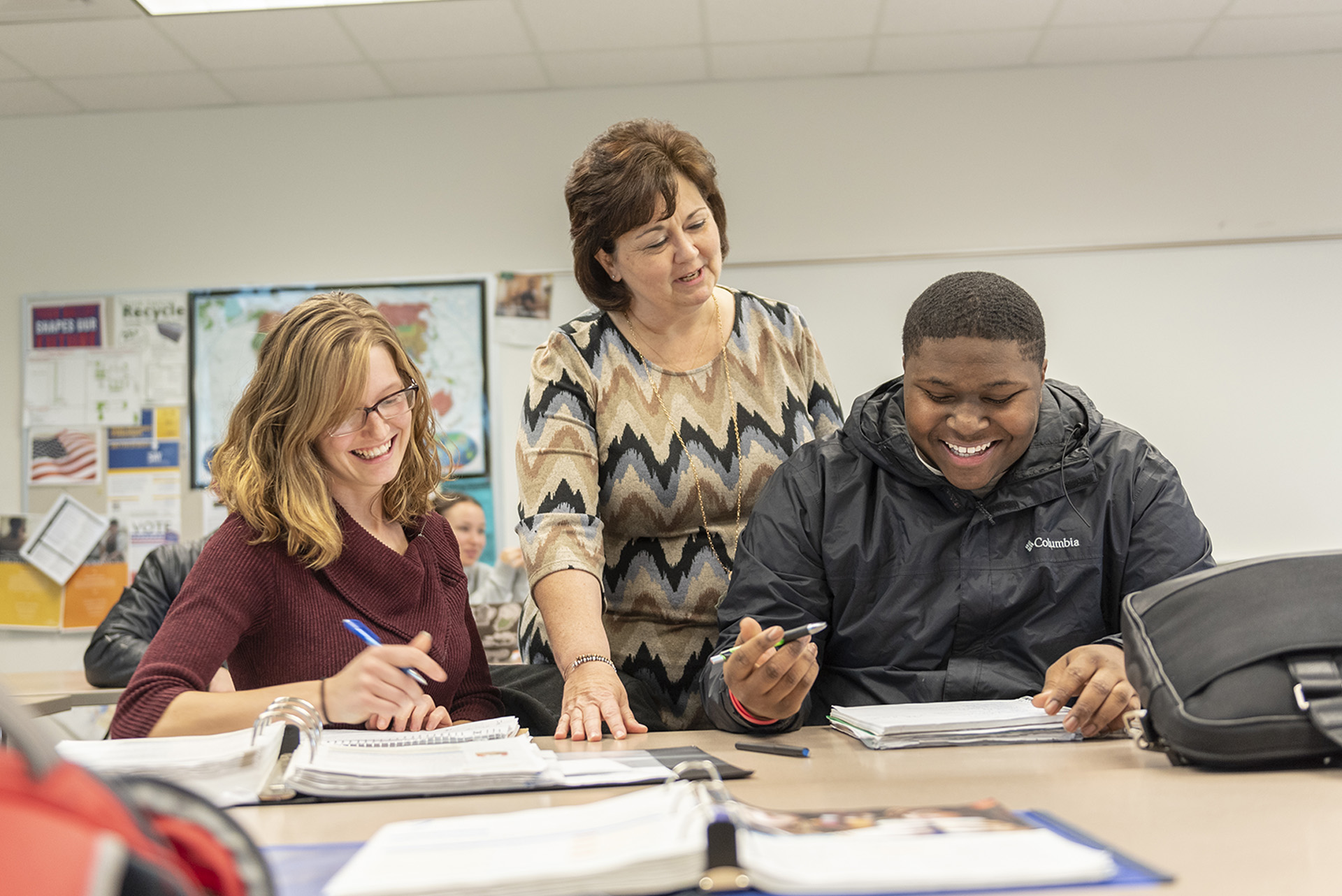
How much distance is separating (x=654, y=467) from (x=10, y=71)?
3491 mm

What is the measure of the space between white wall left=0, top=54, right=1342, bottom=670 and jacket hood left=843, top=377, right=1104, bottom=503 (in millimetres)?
2373

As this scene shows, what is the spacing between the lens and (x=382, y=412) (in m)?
1.49

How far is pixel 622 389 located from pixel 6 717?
53.3 inches

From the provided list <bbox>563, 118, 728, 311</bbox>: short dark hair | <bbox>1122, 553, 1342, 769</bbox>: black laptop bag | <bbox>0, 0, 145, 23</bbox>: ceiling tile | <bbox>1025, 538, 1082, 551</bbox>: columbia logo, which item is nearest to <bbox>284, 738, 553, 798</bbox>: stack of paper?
<bbox>1122, 553, 1342, 769</bbox>: black laptop bag

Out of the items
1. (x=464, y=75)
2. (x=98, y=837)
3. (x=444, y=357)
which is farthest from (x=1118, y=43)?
(x=98, y=837)

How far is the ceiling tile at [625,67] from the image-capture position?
374 cm

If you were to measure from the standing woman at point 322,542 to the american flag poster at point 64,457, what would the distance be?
3.05 metres

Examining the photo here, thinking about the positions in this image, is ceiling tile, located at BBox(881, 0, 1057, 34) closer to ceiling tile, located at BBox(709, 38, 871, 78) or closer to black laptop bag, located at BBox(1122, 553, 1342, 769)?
ceiling tile, located at BBox(709, 38, 871, 78)

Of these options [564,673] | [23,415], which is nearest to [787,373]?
[564,673]

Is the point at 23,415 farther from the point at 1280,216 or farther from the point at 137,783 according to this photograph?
the point at 1280,216

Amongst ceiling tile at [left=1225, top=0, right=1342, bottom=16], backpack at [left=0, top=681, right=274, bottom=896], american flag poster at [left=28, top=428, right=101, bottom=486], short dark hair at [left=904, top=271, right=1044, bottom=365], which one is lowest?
backpack at [left=0, top=681, right=274, bottom=896]

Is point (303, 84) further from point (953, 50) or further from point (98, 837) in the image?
point (98, 837)

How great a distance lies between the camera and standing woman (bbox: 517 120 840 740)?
165cm

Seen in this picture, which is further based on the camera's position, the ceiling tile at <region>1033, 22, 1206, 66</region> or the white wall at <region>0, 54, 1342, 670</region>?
the white wall at <region>0, 54, 1342, 670</region>
